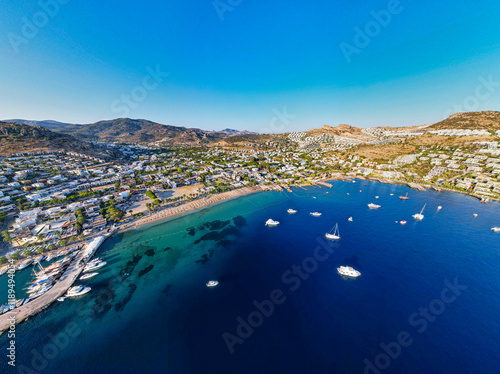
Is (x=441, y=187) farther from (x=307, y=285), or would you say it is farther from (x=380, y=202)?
(x=307, y=285)

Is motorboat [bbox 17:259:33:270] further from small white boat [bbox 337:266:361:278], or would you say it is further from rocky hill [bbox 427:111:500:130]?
rocky hill [bbox 427:111:500:130]

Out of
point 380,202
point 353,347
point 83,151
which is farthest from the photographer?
point 83,151

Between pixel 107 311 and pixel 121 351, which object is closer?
pixel 121 351

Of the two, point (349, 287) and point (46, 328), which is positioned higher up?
point (349, 287)

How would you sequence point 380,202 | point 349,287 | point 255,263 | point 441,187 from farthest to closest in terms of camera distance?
point 441,187 < point 380,202 < point 255,263 < point 349,287

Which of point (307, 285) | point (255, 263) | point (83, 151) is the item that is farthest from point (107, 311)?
point (83, 151)

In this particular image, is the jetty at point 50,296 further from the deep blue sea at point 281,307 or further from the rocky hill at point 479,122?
the rocky hill at point 479,122

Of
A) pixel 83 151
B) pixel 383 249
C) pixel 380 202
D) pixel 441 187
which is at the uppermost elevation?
pixel 83 151
